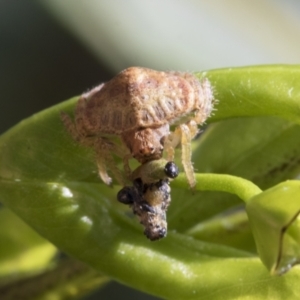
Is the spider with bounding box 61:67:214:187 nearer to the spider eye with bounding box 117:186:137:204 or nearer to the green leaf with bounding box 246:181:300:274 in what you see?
the spider eye with bounding box 117:186:137:204

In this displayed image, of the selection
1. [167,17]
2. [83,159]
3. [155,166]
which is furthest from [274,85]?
[167,17]

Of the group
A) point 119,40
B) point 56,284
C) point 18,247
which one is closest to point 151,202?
point 56,284

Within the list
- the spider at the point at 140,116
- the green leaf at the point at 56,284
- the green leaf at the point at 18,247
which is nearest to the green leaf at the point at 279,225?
the spider at the point at 140,116

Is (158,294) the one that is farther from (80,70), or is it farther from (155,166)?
(80,70)

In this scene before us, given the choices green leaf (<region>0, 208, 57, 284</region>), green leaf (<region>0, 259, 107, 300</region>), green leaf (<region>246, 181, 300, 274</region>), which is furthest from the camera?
green leaf (<region>0, 208, 57, 284</region>)

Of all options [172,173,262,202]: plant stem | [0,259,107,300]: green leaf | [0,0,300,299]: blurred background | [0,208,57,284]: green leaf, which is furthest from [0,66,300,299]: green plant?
[0,0,300,299]: blurred background

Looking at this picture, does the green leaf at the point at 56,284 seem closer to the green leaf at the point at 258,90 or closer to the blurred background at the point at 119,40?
the green leaf at the point at 258,90
